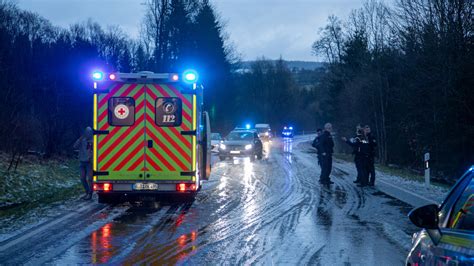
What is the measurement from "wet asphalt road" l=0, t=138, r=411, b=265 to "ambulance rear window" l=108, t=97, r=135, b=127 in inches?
74.2

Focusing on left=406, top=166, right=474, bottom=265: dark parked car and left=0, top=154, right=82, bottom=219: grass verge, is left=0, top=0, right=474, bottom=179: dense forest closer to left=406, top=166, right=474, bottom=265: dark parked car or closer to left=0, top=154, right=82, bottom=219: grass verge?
left=0, top=154, right=82, bottom=219: grass verge

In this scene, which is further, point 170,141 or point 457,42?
point 457,42

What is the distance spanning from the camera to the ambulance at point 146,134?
13.3 meters

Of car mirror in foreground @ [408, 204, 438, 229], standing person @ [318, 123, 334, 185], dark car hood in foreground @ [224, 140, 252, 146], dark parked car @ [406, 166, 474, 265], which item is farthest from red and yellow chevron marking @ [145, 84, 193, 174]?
dark car hood in foreground @ [224, 140, 252, 146]

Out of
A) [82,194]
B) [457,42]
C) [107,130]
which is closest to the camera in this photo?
[107,130]

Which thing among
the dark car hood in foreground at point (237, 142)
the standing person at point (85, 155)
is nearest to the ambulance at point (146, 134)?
the standing person at point (85, 155)

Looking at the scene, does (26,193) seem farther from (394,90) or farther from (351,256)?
(394,90)

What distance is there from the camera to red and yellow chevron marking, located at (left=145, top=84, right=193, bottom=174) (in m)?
13.4

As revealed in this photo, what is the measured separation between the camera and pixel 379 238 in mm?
9977

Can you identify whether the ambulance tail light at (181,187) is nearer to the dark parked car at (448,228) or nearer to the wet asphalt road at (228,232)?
the wet asphalt road at (228,232)

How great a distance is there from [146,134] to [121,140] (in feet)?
1.79

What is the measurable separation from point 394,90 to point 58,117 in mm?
17551

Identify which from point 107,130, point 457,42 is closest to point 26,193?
point 107,130

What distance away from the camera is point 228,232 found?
34.2ft
